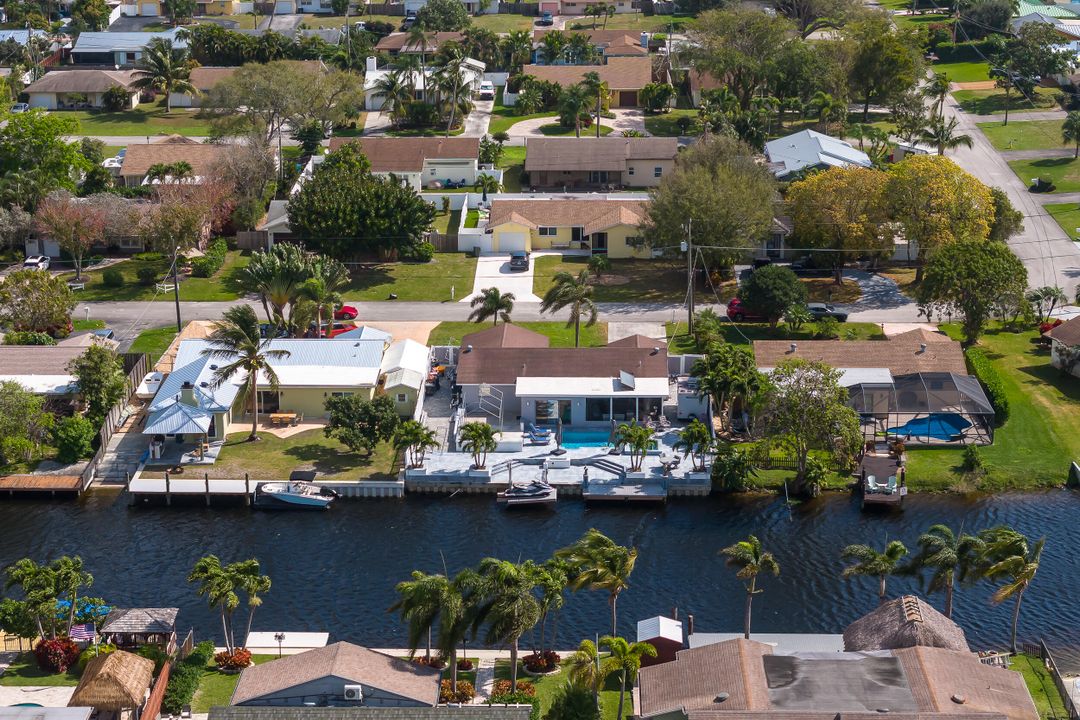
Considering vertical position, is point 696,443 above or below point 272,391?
above

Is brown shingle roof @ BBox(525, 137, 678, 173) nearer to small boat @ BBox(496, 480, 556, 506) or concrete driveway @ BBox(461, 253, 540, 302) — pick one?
concrete driveway @ BBox(461, 253, 540, 302)

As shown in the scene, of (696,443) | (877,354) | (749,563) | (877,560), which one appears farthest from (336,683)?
(877,354)

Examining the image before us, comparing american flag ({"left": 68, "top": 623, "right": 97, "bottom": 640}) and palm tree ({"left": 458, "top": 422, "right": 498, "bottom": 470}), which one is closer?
american flag ({"left": 68, "top": 623, "right": 97, "bottom": 640})

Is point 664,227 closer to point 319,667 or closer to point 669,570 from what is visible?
point 669,570

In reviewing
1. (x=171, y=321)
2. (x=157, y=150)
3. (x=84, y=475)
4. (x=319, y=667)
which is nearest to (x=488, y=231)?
(x=171, y=321)

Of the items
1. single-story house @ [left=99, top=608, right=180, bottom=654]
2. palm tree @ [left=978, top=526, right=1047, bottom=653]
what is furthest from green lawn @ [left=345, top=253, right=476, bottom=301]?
palm tree @ [left=978, top=526, right=1047, bottom=653]

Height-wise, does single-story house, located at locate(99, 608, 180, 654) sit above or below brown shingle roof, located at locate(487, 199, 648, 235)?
above

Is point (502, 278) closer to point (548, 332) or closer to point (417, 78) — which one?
point (548, 332)
